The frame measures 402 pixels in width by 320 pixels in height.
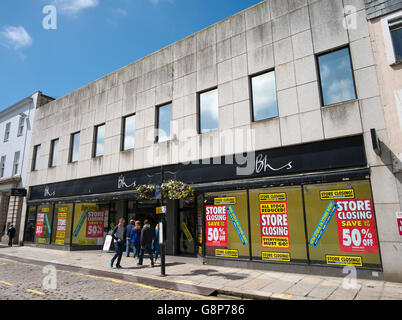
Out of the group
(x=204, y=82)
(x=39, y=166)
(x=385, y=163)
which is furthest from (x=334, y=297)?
(x=39, y=166)

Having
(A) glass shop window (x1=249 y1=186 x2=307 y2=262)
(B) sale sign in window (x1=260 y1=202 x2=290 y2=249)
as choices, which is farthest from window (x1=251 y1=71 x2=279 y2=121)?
(B) sale sign in window (x1=260 y1=202 x2=290 y2=249)

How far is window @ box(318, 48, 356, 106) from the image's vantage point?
949 cm

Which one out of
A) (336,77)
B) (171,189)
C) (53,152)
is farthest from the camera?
(53,152)

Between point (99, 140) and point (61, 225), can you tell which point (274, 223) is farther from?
point (61, 225)

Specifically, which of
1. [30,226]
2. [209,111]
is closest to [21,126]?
[30,226]

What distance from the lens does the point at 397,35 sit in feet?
29.0

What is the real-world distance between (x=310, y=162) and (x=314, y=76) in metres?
3.29

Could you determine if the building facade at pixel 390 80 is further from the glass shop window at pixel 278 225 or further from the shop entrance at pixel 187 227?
the shop entrance at pixel 187 227

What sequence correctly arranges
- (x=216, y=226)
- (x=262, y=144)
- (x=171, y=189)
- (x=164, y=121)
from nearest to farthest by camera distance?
(x=171, y=189) < (x=262, y=144) < (x=216, y=226) < (x=164, y=121)

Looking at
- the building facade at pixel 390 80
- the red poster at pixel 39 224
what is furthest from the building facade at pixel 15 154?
the building facade at pixel 390 80

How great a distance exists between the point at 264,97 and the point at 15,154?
22.4 metres

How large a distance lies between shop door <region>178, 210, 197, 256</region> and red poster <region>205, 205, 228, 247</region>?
55.0 inches

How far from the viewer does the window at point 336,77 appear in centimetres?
949

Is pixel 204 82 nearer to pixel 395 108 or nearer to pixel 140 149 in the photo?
pixel 140 149
